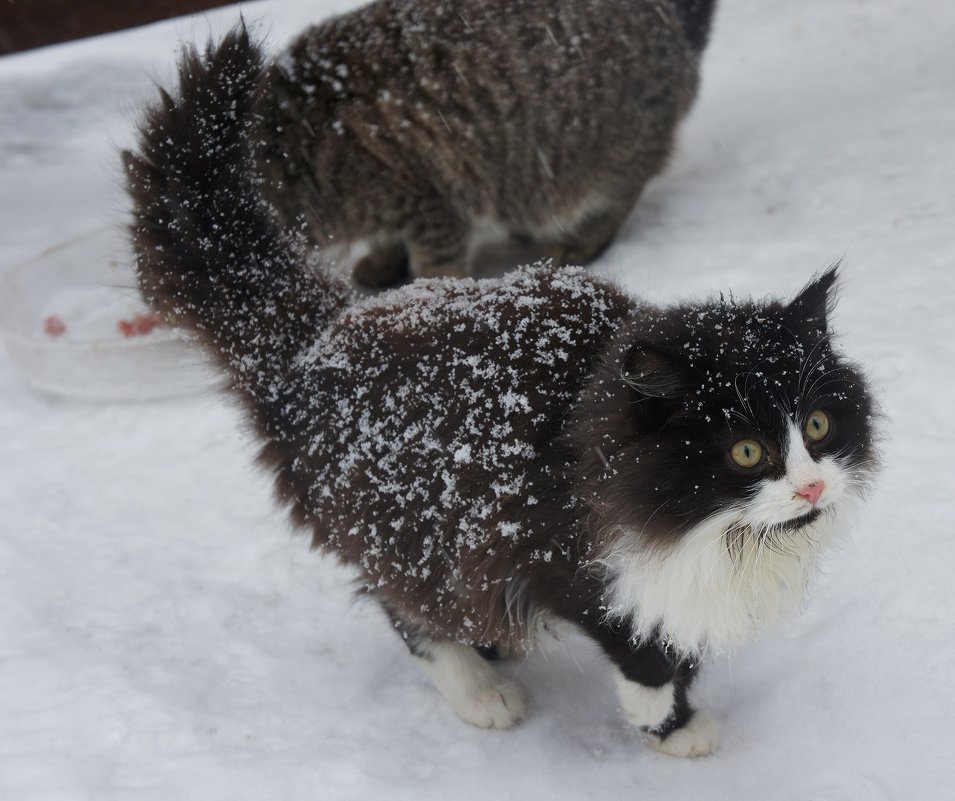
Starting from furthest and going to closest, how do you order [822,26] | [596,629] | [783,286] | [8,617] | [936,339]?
[822,26], [783,286], [936,339], [8,617], [596,629]

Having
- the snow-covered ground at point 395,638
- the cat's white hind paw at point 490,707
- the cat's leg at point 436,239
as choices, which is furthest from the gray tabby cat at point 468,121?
the cat's white hind paw at point 490,707

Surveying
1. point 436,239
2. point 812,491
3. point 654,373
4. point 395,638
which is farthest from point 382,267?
point 812,491

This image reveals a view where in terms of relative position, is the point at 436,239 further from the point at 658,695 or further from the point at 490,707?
the point at 658,695

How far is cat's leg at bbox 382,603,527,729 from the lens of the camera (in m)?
2.15

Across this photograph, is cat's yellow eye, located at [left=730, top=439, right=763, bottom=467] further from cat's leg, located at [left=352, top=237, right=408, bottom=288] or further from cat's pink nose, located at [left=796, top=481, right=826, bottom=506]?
cat's leg, located at [left=352, top=237, right=408, bottom=288]

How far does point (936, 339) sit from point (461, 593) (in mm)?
1859

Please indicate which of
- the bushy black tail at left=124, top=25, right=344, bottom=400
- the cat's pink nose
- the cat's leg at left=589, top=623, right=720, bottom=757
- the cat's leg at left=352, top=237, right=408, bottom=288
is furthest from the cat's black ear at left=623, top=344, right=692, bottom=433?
the cat's leg at left=352, top=237, right=408, bottom=288

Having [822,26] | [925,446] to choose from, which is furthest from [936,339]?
[822,26]

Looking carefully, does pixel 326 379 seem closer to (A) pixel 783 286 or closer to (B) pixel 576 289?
(B) pixel 576 289

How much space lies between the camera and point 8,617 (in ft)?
8.00

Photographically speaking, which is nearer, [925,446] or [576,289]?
[576,289]

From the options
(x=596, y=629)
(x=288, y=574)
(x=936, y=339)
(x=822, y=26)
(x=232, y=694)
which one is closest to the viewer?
(x=596, y=629)

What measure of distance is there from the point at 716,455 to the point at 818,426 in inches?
8.4

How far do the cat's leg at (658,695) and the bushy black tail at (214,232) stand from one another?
90 centimetres
